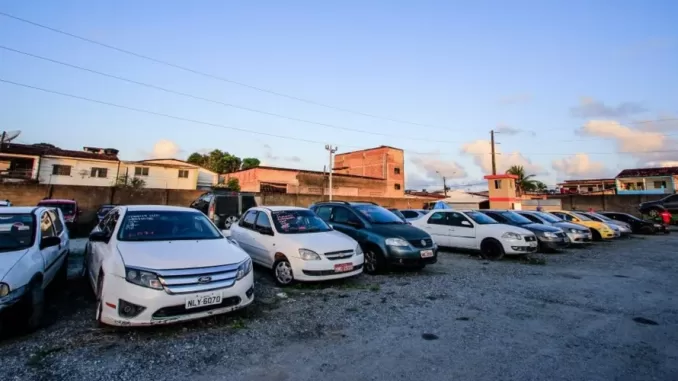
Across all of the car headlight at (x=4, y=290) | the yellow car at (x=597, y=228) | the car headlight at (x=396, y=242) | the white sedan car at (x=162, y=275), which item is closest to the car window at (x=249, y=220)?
the white sedan car at (x=162, y=275)

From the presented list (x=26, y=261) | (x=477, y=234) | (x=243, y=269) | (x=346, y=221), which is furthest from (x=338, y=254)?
(x=477, y=234)

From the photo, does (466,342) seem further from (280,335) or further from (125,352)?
(125,352)

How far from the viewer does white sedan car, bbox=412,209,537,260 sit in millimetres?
9562

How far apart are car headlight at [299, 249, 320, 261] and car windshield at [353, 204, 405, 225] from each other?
2495mm

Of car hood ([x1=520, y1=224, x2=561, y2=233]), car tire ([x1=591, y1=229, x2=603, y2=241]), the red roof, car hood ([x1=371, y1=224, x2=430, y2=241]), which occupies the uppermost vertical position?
the red roof

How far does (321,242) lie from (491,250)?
639 cm

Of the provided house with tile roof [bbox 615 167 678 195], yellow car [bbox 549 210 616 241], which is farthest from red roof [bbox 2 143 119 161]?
house with tile roof [bbox 615 167 678 195]

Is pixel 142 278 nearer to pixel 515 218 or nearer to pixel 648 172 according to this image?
pixel 515 218

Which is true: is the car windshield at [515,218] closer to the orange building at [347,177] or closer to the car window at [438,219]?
the car window at [438,219]

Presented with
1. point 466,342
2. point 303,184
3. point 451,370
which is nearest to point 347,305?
point 466,342

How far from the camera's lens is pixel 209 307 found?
3855 mm

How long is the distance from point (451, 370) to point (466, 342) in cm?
79

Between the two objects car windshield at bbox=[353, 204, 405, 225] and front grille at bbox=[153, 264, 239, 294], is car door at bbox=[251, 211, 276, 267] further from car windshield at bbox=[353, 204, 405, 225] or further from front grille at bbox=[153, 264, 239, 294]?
car windshield at bbox=[353, 204, 405, 225]

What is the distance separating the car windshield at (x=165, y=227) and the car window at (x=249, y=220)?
1979mm
